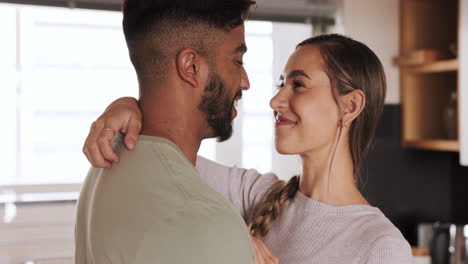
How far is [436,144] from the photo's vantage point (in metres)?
3.09

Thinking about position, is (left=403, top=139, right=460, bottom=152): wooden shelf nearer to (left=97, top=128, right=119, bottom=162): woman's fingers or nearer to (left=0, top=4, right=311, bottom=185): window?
(left=0, top=4, right=311, bottom=185): window

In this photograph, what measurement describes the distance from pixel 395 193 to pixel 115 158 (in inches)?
97.8

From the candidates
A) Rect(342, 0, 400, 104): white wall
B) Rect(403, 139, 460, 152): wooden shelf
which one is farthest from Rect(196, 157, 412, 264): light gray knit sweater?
Rect(342, 0, 400, 104): white wall

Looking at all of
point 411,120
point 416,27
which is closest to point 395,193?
point 411,120

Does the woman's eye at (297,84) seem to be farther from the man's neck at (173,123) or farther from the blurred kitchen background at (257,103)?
the blurred kitchen background at (257,103)

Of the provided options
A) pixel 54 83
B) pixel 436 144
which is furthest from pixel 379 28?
pixel 54 83

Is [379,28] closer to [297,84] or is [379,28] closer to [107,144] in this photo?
[297,84]

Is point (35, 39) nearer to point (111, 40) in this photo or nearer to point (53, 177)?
point (111, 40)

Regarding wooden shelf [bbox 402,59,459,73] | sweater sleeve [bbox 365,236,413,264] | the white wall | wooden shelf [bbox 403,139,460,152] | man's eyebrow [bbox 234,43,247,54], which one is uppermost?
the white wall

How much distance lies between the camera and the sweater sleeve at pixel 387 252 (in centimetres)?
152

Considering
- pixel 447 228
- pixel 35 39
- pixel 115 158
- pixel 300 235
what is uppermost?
pixel 35 39

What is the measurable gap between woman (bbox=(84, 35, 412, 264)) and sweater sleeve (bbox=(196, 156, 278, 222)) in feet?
0.23

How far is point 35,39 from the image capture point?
9.35 ft

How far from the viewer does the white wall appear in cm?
322
